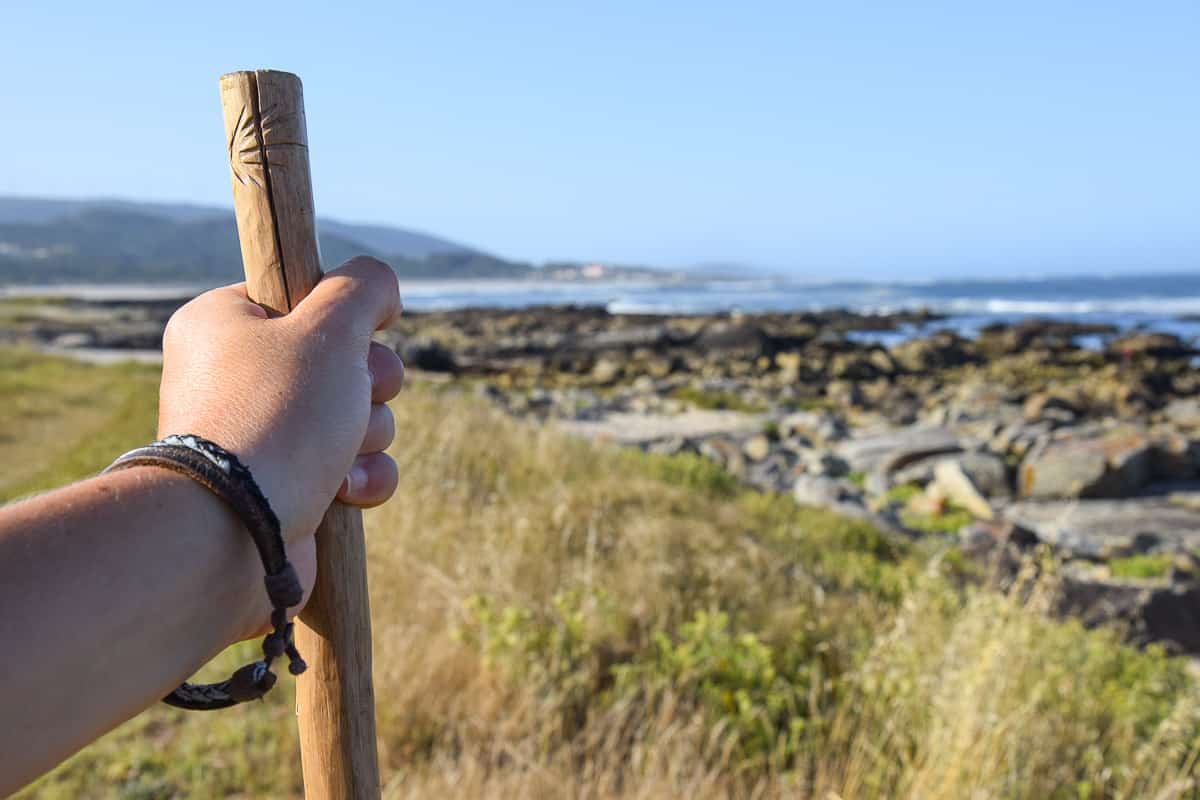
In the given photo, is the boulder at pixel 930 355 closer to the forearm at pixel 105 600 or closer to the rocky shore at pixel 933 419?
the rocky shore at pixel 933 419

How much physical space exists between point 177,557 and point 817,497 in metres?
9.95

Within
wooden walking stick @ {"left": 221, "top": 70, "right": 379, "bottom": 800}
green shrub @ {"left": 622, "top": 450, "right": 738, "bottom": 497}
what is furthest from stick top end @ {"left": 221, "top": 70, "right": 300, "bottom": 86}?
green shrub @ {"left": 622, "top": 450, "right": 738, "bottom": 497}

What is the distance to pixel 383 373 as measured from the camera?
138 centimetres

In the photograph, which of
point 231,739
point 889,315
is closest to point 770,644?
point 231,739

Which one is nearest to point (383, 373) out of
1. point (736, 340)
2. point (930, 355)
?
point (930, 355)

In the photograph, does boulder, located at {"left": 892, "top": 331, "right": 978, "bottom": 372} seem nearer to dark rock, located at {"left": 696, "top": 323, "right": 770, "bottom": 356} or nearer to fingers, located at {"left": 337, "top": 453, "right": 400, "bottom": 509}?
dark rock, located at {"left": 696, "top": 323, "right": 770, "bottom": 356}

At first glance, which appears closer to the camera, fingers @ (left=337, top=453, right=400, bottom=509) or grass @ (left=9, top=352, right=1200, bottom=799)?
fingers @ (left=337, top=453, right=400, bottom=509)

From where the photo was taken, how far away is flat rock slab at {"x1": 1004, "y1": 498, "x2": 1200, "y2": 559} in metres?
9.22

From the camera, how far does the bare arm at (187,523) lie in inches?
33.2

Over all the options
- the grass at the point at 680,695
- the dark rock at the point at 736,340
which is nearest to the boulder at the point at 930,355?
the dark rock at the point at 736,340

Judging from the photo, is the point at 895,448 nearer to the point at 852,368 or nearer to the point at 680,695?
the point at 680,695

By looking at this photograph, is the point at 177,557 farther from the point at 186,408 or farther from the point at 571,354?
the point at 571,354

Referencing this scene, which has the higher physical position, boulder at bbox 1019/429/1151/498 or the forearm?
the forearm

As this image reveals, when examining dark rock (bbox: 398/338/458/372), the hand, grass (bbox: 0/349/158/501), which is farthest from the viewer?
dark rock (bbox: 398/338/458/372)
